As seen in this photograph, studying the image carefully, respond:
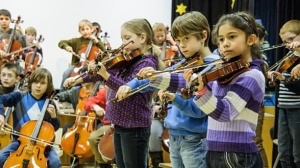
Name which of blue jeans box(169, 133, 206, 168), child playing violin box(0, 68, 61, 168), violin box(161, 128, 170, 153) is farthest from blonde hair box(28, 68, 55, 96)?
blue jeans box(169, 133, 206, 168)

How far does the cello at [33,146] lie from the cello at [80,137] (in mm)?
772

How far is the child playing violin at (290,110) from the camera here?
314cm

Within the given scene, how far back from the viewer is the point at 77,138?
4.08 metres

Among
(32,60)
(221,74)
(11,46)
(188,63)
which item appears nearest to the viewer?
(221,74)

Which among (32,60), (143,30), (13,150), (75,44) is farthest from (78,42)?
(143,30)

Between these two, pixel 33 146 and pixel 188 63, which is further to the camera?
pixel 33 146

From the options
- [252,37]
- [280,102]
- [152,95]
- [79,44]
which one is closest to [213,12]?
[79,44]

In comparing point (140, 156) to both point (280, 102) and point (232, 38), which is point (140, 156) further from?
point (280, 102)

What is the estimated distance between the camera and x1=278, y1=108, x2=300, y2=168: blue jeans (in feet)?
10.4

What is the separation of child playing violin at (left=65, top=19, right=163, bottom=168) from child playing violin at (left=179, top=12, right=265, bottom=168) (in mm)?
646

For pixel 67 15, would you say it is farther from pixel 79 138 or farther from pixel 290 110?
pixel 290 110

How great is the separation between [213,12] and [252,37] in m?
4.48

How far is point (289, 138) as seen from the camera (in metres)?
3.27

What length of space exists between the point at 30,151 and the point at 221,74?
70.3 inches
